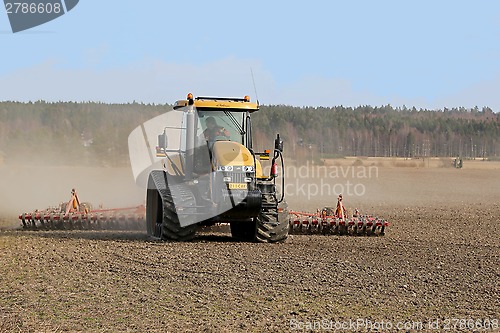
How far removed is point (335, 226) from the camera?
60.3 feet

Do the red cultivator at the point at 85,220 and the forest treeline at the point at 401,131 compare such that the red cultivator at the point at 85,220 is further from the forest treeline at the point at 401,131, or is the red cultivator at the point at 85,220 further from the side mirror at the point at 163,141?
the forest treeline at the point at 401,131

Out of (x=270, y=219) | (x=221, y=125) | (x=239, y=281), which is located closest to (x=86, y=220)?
(x=221, y=125)

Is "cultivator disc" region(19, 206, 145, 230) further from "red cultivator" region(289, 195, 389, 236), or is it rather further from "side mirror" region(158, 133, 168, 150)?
"red cultivator" region(289, 195, 389, 236)

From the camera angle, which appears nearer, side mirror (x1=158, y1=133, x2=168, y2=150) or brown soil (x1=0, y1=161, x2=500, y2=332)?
brown soil (x1=0, y1=161, x2=500, y2=332)

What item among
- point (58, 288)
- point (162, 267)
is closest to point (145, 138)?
point (162, 267)

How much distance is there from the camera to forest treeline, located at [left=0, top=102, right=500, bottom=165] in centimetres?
5906

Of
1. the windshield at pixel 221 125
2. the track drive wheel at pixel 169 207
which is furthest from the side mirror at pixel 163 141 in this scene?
the track drive wheel at pixel 169 207

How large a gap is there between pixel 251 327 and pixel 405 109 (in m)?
143

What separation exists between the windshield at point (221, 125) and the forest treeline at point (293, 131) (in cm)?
54

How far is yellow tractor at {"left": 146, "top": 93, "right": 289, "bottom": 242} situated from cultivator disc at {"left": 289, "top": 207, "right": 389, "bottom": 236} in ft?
7.14

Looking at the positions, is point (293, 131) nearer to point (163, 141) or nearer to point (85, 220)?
point (85, 220)

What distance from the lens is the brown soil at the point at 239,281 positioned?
886 centimetres

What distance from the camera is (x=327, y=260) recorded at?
1349 cm

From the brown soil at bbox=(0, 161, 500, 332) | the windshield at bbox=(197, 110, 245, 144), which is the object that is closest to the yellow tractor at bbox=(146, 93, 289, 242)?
the windshield at bbox=(197, 110, 245, 144)
